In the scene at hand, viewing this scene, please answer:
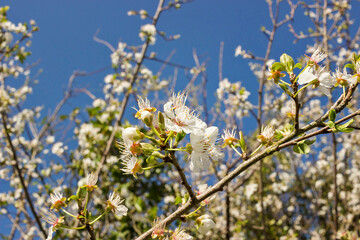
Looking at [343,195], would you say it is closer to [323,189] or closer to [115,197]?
[323,189]

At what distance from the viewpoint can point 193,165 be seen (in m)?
0.81

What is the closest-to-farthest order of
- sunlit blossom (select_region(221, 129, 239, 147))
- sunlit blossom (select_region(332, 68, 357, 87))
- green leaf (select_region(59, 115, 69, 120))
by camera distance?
sunlit blossom (select_region(332, 68, 357, 87))
sunlit blossom (select_region(221, 129, 239, 147))
green leaf (select_region(59, 115, 69, 120))

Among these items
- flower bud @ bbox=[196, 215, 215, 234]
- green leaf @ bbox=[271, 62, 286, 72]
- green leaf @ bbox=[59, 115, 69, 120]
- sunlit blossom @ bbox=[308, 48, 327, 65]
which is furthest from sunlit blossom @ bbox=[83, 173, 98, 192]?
green leaf @ bbox=[59, 115, 69, 120]

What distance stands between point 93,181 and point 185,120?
1.17ft

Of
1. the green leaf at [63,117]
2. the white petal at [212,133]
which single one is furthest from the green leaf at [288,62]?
the green leaf at [63,117]

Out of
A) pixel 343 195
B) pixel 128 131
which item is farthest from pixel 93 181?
pixel 343 195

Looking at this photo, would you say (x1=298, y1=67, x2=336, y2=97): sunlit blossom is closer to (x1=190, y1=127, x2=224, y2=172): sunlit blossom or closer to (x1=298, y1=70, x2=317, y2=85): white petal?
(x1=298, y1=70, x2=317, y2=85): white petal

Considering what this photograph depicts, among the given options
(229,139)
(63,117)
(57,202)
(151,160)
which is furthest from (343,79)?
(63,117)

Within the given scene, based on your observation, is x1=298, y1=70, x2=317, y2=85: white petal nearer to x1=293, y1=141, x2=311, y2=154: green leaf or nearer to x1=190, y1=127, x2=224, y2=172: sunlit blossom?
x1=293, y1=141, x2=311, y2=154: green leaf

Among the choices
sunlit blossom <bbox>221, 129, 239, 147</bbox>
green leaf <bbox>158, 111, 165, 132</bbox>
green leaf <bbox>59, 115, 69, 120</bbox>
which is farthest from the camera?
green leaf <bbox>59, 115, 69, 120</bbox>

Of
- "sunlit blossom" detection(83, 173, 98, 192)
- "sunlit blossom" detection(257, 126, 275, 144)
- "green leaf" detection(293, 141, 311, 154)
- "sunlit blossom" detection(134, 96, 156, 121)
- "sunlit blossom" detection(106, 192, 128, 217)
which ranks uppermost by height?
"sunlit blossom" detection(134, 96, 156, 121)

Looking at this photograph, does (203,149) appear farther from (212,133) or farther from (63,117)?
(63,117)

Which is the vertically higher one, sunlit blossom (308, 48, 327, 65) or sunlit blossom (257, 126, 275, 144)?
sunlit blossom (308, 48, 327, 65)

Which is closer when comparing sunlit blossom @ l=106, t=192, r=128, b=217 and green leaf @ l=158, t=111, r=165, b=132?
green leaf @ l=158, t=111, r=165, b=132
